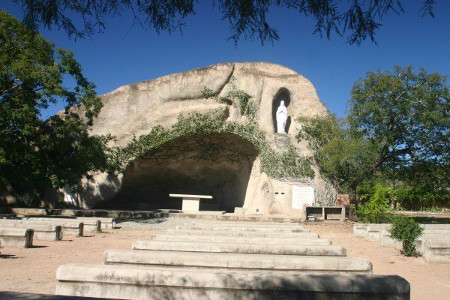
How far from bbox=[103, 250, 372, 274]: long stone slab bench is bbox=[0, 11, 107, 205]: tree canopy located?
1008 cm

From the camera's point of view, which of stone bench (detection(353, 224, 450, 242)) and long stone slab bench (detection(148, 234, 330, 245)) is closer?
long stone slab bench (detection(148, 234, 330, 245))

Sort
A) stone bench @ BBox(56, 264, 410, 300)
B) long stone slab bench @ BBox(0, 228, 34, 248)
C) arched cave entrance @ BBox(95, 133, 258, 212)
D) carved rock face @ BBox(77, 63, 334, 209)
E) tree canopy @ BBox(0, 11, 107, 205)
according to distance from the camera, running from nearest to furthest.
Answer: stone bench @ BBox(56, 264, 410, 300) < long stone slab bench @ BBox(0, 228, 34, 248) < tree canopy @ BBox(0, 11, 107, 205) < carved rock face @ BBox(77, 63, 334, 209) < arched cave entrance @ BBox(95, 133, 258, 212)

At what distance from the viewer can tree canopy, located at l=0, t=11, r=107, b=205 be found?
12.6 m

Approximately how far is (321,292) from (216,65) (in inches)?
709

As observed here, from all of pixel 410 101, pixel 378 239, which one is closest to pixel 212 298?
pixel 378 239

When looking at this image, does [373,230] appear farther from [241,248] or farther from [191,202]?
[191,202]

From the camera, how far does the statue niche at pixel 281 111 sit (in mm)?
19734

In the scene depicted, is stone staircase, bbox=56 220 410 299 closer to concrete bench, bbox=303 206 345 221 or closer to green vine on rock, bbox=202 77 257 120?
concrete bench, bbox=303 206 345 221

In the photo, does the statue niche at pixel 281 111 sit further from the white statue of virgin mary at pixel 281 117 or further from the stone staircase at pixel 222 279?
the stone staircase at pixel 222 279

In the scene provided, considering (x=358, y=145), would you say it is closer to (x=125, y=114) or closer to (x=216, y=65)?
(x=216, y=65)

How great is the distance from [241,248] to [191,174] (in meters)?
18.6

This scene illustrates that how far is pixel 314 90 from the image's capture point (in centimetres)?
1992

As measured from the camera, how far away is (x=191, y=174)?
23219 mm

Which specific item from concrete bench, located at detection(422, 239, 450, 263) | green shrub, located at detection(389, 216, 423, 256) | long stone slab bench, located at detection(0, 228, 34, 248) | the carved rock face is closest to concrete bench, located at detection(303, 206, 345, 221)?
the carved rock face
